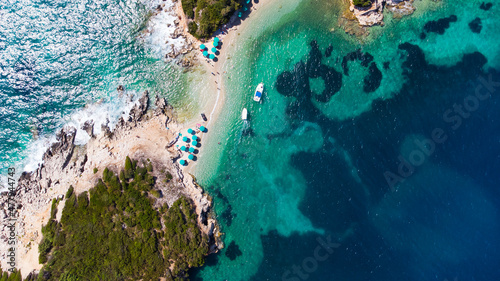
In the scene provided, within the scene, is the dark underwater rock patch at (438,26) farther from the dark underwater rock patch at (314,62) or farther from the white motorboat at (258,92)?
the white motorboat at (258,92)

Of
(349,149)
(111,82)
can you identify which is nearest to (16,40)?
(111,82)

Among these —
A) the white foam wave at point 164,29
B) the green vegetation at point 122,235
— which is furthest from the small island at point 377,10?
the green vegetation at point 122,235

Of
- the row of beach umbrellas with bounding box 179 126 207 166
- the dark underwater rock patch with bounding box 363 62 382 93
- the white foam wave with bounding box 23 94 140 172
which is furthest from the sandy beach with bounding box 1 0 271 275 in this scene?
the dark underwater rock patch with bounding box 363 62 382 93

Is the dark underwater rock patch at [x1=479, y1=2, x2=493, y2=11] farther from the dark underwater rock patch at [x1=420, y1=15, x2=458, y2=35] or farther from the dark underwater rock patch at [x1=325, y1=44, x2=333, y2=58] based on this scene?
the dark underwater rock patch at [x1=325, y1=44, x2=333, y2=58]

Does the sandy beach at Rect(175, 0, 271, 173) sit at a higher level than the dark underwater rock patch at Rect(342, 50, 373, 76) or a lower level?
higher

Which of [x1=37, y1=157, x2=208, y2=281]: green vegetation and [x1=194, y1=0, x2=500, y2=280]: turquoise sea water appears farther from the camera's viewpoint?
[x1=194, y1=0, x2=500, y2=280]: turquoise sea water

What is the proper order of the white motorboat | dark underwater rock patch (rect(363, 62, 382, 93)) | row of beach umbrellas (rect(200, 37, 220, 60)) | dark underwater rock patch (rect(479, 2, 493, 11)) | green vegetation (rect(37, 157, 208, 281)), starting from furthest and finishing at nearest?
dark underwater rock patch (rect(479, 2, 493, 11))
dark underwater rock patch (rect(363, 62, 382, 93))
the white motorboat
row of beach umbrellas (rect(200, 37, 220, 60))
green vegetation (rect(37, 157, 208, 281))

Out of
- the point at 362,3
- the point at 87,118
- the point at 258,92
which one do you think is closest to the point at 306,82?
the point at 258,92
